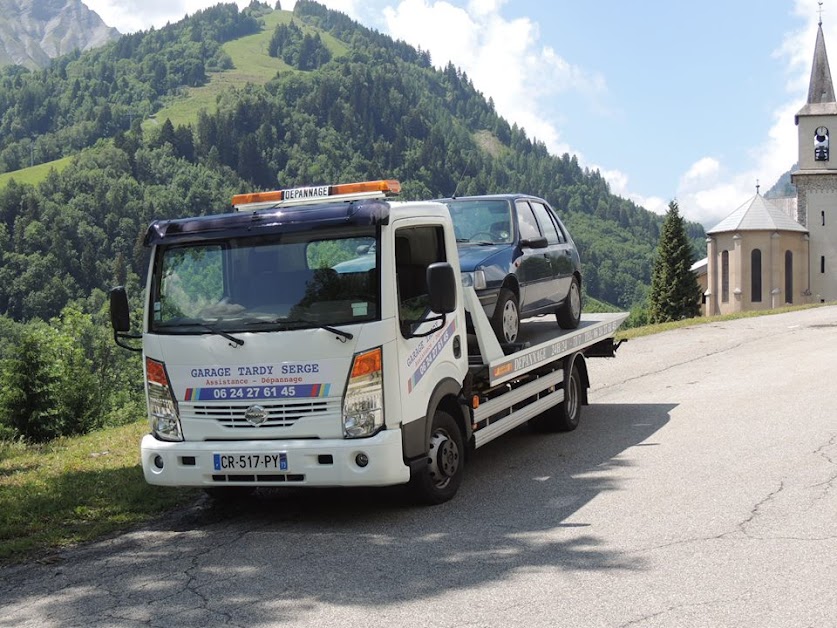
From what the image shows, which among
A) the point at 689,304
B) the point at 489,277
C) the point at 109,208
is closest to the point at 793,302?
the point at 689,304

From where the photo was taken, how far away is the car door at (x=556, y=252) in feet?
34.3

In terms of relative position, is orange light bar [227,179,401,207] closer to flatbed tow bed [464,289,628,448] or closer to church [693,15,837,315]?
flatbed tow bed [464,289,628,448]

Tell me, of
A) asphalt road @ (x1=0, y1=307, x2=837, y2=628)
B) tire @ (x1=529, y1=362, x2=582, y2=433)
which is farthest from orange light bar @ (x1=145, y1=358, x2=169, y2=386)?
tire @ (x1=529, y1=362, x2=582, y2=433)

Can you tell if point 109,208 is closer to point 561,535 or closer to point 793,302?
point 793,302

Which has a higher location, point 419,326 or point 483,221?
point 483,221

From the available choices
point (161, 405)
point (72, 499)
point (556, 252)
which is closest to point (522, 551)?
point (161, 405)

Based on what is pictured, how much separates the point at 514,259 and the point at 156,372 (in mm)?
3699

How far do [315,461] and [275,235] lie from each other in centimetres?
Answer: 161

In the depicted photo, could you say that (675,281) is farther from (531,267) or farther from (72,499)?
(72,499)

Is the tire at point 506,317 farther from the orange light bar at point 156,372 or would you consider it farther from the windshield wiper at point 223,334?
the orange light bar at point 156,372

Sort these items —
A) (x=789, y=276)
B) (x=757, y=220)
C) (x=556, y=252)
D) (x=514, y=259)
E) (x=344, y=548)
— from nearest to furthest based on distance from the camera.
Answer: (x=344, y=548)
(x=514, y=259)
(x=556, y=252)
(x=757, y=220)
(x=789, y=276)

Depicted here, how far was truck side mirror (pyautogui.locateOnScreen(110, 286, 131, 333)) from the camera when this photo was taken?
7293 mm

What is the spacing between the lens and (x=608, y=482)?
790 cm

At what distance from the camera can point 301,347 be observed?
22.0 feet
